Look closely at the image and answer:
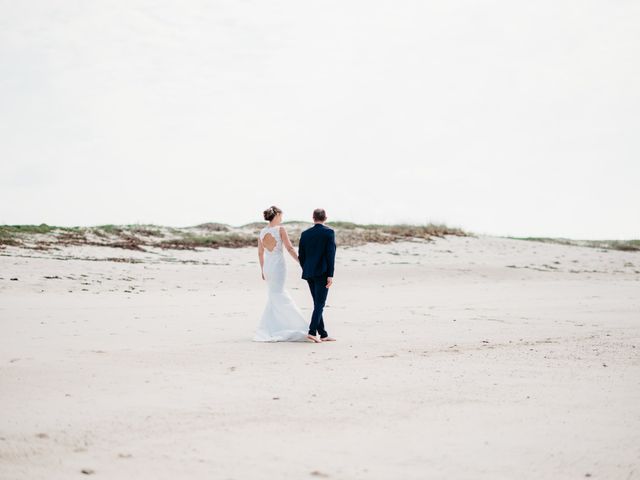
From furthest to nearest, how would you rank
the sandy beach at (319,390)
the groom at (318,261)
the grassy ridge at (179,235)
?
the grassy ridge at (179,235), the groom at (318,261), the sandy beach at (319,390)

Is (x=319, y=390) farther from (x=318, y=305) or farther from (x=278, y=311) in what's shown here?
(x=278, y=311)

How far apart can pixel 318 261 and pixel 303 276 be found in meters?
0.37

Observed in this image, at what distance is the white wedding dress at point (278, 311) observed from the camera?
9.95m

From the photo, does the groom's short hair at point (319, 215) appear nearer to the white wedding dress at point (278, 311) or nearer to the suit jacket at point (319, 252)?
the suit jacket at point (319, 252)

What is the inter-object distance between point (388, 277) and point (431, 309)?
22.5ft

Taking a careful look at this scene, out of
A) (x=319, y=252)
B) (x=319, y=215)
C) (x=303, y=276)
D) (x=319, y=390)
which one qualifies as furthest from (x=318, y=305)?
(x=319, y=390)

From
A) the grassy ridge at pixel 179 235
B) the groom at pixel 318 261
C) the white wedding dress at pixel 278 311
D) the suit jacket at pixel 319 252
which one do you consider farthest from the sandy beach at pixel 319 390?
the grassy ridge at pixel 179 235

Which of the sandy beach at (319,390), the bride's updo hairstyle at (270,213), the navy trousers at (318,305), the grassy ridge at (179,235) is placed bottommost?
the sandy beach at (319,390)

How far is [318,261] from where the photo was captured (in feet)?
32.6

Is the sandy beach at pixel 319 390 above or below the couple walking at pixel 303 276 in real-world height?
below

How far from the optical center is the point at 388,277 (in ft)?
67.5

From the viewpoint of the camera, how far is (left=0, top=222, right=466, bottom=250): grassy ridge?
2212cm

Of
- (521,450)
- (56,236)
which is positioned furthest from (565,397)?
(56,236)

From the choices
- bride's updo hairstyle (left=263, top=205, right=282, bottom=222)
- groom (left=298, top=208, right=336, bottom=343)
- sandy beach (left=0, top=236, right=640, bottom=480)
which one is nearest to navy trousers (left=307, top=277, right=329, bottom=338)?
groom (left=298, top=208, right=336, bottom=343)
